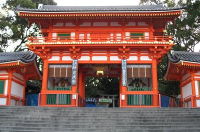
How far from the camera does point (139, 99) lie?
16.4 meters

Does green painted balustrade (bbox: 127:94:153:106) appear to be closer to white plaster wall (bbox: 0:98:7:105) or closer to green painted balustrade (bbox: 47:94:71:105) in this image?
green painted balustrade (bbox: 47:94:71:105)

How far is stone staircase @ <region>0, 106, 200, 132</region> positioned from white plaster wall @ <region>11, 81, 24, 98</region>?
4.56 meters

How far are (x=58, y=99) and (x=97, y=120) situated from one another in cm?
588

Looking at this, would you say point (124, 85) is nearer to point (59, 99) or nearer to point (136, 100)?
point (136, 100)

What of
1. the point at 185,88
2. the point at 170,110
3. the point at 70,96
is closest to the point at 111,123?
the point at 170,110

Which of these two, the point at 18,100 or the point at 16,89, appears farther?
the point at 18,100

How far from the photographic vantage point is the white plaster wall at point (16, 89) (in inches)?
711

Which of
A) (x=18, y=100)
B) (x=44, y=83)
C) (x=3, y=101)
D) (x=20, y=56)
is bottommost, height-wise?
(x=3, y=101)

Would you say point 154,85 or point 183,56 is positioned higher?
point 183,56

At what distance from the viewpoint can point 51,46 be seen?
17125 millimetres

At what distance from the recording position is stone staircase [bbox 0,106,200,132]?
1050 centimetres

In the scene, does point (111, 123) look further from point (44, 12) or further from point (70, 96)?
point (44, 12)

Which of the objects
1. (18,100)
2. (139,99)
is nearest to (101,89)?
(18,100)

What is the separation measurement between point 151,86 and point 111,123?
285 inches
